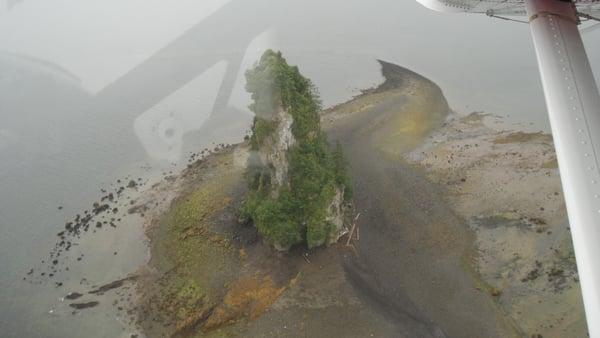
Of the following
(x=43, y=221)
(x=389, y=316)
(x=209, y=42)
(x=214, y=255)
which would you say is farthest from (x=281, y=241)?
(x=209, y=42)

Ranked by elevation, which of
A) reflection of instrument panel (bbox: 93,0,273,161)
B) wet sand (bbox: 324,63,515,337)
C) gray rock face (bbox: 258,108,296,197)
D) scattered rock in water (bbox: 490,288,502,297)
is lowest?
scattered rock in water (bbox: 490,288,502,297)

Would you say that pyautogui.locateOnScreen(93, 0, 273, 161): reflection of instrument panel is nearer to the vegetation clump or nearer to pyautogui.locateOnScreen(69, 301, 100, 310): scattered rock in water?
pyautogui.locateOnScreen(69, 301, 100, 310): scattered rock in water

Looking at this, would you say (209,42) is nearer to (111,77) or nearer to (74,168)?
(111,77)

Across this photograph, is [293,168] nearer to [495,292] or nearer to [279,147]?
[279,147]

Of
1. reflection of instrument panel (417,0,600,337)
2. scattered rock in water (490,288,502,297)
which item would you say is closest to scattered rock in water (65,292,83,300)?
scattered rock in water (490,288,502,297)

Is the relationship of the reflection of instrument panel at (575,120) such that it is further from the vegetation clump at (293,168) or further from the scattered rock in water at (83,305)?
the scattered rock in water at (83,305)

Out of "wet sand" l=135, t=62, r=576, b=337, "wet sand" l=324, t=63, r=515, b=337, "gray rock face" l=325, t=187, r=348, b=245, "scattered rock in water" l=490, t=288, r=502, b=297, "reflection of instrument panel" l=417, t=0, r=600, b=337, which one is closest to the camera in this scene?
"reflection of instrument panel" l=417, t=0, r=600, b=337
